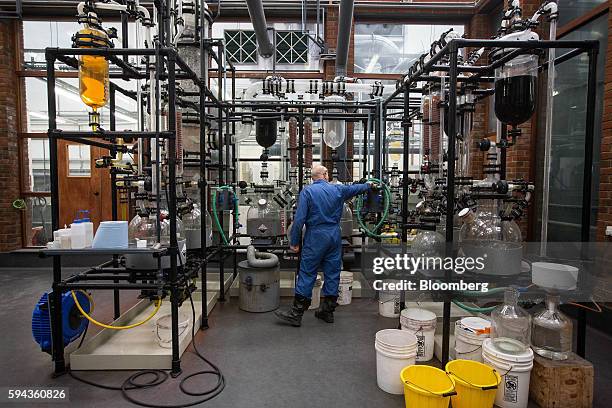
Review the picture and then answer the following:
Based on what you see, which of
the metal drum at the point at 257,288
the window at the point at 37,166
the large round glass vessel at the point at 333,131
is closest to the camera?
the metal drum at the point at 257,288

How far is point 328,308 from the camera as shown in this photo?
3244mm

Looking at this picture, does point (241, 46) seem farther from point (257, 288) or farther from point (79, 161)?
point (257, 288)

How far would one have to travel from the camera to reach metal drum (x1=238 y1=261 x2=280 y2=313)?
11.4ft

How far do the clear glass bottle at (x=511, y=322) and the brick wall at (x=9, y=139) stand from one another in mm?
6099

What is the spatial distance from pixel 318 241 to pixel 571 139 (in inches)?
105

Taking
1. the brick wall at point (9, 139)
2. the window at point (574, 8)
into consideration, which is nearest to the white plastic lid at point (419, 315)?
the window at point (574, 8)

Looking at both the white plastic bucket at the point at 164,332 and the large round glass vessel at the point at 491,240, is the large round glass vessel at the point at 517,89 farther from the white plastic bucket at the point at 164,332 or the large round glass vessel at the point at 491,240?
the white plastic bucket at the point at 164,332

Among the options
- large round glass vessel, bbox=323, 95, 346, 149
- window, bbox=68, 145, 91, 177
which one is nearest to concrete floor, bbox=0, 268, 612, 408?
large round glass vessel, bbox=323, 95, 346, 149

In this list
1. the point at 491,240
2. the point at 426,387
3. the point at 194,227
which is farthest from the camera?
the point at 194,227

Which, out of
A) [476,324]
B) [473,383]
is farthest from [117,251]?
[476,324]

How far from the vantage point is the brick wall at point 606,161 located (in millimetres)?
2723

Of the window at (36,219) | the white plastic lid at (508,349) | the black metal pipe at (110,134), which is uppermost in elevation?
the black metal pipe at (110,134)

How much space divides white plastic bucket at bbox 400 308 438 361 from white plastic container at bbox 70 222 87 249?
2218 millimetres

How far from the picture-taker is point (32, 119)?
520cm
